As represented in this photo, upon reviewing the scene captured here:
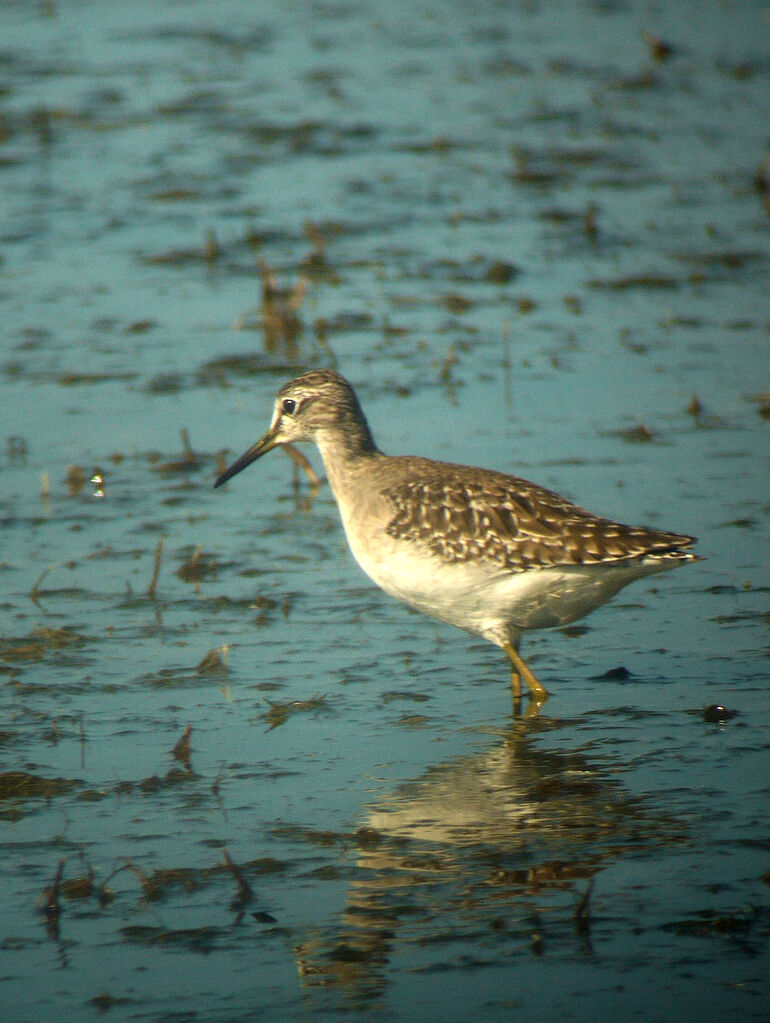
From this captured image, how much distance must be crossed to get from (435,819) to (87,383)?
6.80m

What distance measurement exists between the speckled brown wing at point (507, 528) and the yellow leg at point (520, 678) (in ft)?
1.38

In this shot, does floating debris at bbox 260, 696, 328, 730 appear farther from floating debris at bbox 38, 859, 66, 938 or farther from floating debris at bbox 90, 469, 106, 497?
floating debris at bbox 90, 469, 106, 497

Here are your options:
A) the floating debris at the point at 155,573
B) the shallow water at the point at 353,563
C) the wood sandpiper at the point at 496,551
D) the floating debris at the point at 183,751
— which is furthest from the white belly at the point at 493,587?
the floating debris at the point at 155,573

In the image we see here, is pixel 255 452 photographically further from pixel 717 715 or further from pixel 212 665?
pixel 717 715

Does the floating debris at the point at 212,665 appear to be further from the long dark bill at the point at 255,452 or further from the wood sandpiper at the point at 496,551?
the long dark bill at the point at 255,452

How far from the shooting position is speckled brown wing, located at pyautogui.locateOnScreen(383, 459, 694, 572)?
7145mm

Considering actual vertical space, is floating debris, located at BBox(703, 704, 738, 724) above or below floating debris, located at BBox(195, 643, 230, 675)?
below

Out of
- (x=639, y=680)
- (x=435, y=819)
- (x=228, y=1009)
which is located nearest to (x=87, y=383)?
(x=639, y=680)

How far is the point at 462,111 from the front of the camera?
20078 mm

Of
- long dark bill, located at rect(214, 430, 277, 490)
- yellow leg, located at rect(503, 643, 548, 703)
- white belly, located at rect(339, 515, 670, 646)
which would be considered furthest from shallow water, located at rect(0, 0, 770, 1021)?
long dark bill, located at rect(214, 430, 277, 490)

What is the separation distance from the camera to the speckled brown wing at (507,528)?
7145 millimetres

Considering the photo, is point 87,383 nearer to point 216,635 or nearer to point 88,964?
point 216,635

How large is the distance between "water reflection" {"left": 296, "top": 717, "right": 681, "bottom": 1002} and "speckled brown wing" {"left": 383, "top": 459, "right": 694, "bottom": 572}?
0.84 meters

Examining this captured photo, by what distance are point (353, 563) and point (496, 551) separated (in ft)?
6.59
